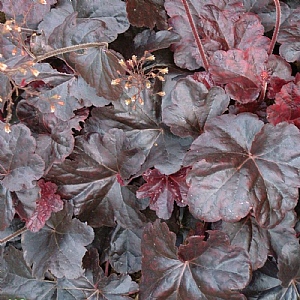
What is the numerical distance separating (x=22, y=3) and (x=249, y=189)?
3.18 feet

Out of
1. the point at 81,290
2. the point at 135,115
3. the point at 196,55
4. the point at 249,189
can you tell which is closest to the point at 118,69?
the point at 135,115

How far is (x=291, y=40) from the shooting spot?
1.45 m

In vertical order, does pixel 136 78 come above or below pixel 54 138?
above

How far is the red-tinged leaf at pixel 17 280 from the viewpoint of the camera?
156 centimetres

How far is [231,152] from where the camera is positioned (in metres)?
1.24

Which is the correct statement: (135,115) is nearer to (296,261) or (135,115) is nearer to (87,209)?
(87,209)

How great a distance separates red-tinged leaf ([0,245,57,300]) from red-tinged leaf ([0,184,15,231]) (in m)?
0.25

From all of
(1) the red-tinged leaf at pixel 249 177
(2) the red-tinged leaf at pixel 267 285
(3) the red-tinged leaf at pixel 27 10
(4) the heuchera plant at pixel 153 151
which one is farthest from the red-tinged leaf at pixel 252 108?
(3) the red-tinged leaf at pixel 27 10

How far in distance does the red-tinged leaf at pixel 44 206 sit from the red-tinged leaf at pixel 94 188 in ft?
0.11

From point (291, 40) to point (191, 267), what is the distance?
0.78 m

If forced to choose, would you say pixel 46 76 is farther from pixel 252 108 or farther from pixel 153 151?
pixel 252 108

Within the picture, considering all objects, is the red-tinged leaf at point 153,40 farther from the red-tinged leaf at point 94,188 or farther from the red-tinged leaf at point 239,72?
the red-tinged leaf at point 94,188

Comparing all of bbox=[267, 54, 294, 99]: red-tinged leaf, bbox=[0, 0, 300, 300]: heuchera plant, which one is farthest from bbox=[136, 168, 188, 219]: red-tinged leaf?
bbox=[267, 54, 294, 99]: red-tinged leaf

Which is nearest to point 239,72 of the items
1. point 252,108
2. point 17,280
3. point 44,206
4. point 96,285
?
point 252,108
